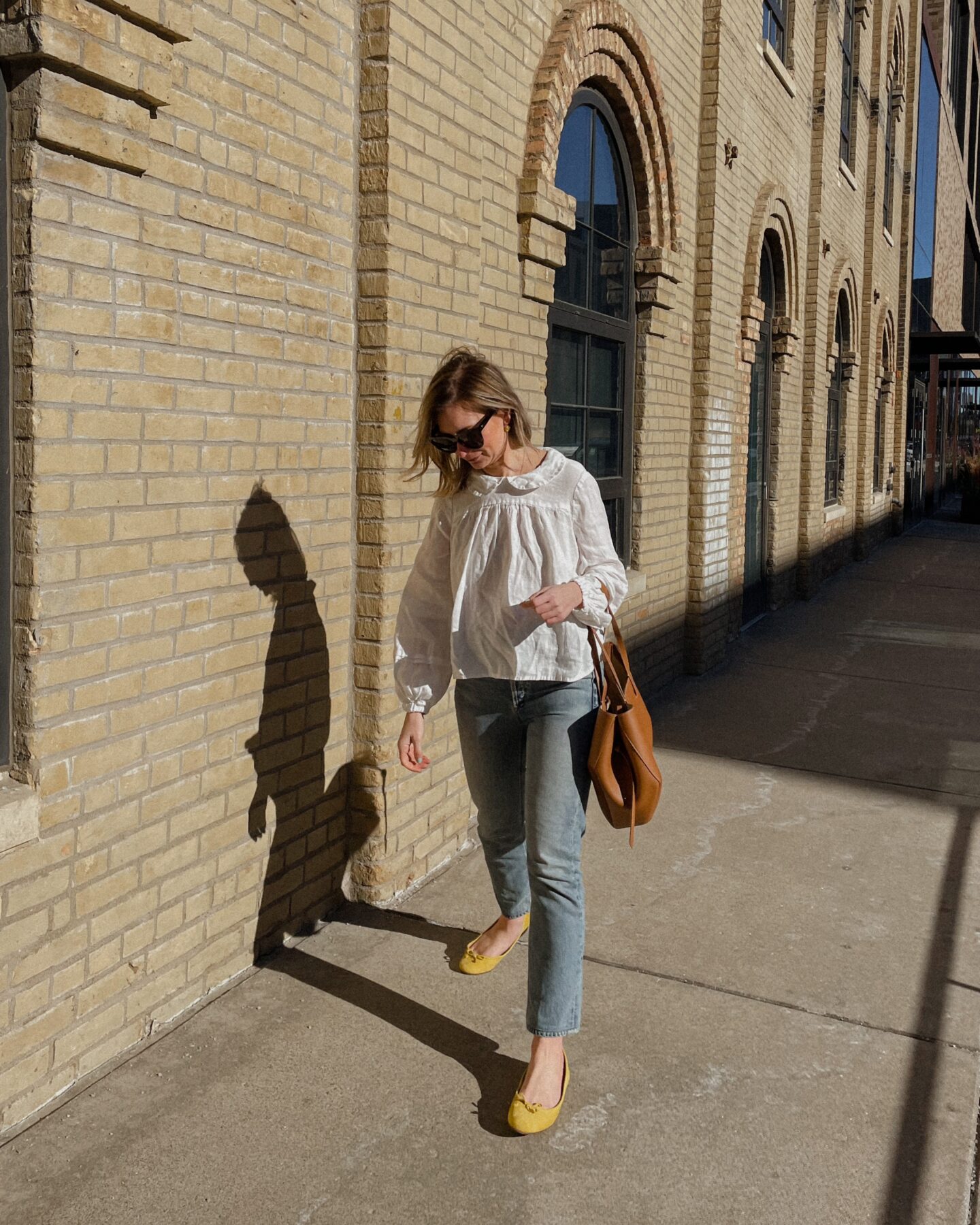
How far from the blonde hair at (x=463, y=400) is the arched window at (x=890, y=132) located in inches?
633

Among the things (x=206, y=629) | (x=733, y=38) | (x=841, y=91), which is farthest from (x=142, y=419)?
(x=841, y=91)

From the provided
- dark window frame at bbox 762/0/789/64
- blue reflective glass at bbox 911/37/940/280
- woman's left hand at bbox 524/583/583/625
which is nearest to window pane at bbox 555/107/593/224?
woman's left hand at bbox 524/583/583/625

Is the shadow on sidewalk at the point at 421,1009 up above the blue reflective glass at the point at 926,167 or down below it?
below

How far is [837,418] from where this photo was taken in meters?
15.8

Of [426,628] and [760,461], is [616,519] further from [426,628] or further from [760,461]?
[760,461]

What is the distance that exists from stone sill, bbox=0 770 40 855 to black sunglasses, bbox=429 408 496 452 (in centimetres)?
129

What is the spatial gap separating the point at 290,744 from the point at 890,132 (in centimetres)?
1746

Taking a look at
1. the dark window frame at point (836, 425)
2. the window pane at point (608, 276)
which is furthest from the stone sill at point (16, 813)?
the dark window frame at point (836, 425)

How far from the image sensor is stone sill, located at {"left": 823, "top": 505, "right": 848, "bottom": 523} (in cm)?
1462

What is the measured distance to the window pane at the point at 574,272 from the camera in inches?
249

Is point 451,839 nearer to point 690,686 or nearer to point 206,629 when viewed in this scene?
point 206,629

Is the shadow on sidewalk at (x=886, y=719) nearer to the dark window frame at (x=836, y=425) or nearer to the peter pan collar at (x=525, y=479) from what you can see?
the peter pan collar at (x=525, y=479)

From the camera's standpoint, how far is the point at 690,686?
831 cm

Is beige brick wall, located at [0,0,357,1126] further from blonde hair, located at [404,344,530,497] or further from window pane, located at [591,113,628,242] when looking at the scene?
window pane, located at [591,113,628,242]
